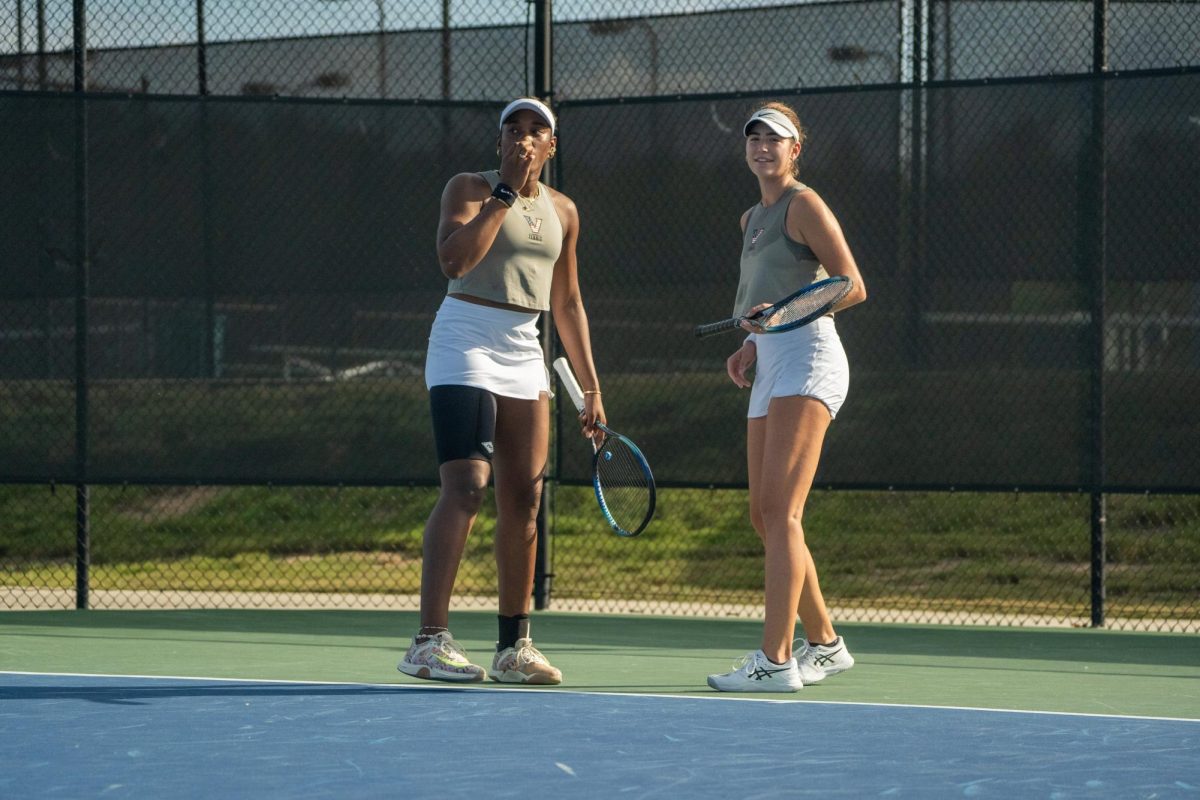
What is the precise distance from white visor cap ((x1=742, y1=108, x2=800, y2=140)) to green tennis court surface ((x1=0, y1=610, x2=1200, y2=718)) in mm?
1658

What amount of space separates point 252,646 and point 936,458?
9.42 ft

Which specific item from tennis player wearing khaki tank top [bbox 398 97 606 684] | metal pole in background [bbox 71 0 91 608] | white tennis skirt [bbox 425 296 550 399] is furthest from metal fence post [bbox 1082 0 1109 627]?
metal pole in background [bbox 71 0 91 608]

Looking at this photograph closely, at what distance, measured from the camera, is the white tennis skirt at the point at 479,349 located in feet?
16.8

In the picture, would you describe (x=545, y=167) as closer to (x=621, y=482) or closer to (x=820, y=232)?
(x=621, y=482)

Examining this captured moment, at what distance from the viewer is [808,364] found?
5.07m

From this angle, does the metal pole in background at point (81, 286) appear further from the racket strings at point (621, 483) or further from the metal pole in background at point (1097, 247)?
the metal pole in background at point (1097, 247)

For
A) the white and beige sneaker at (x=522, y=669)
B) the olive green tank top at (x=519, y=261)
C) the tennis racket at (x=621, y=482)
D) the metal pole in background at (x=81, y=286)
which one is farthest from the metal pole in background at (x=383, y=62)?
the white and beige sneaker at (x=522, y=669)

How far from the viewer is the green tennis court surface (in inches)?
208

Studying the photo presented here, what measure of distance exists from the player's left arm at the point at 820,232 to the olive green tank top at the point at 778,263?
0.11 ft

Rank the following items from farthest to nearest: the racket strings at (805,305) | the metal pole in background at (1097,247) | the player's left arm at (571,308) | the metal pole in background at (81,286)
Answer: the metal pole in background at (81,286)
the metal pole in background at (1097,247)
the player's left arm at (571,308)
the racket strings at (805,305)

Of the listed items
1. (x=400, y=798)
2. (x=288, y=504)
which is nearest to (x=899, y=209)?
(x=400, y=798)

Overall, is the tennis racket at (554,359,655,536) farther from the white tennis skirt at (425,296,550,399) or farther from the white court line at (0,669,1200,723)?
the white court line at (0,669,1200,723)

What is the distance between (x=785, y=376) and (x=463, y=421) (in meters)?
0.96

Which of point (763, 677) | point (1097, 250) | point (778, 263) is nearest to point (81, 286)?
point (778, 263)
